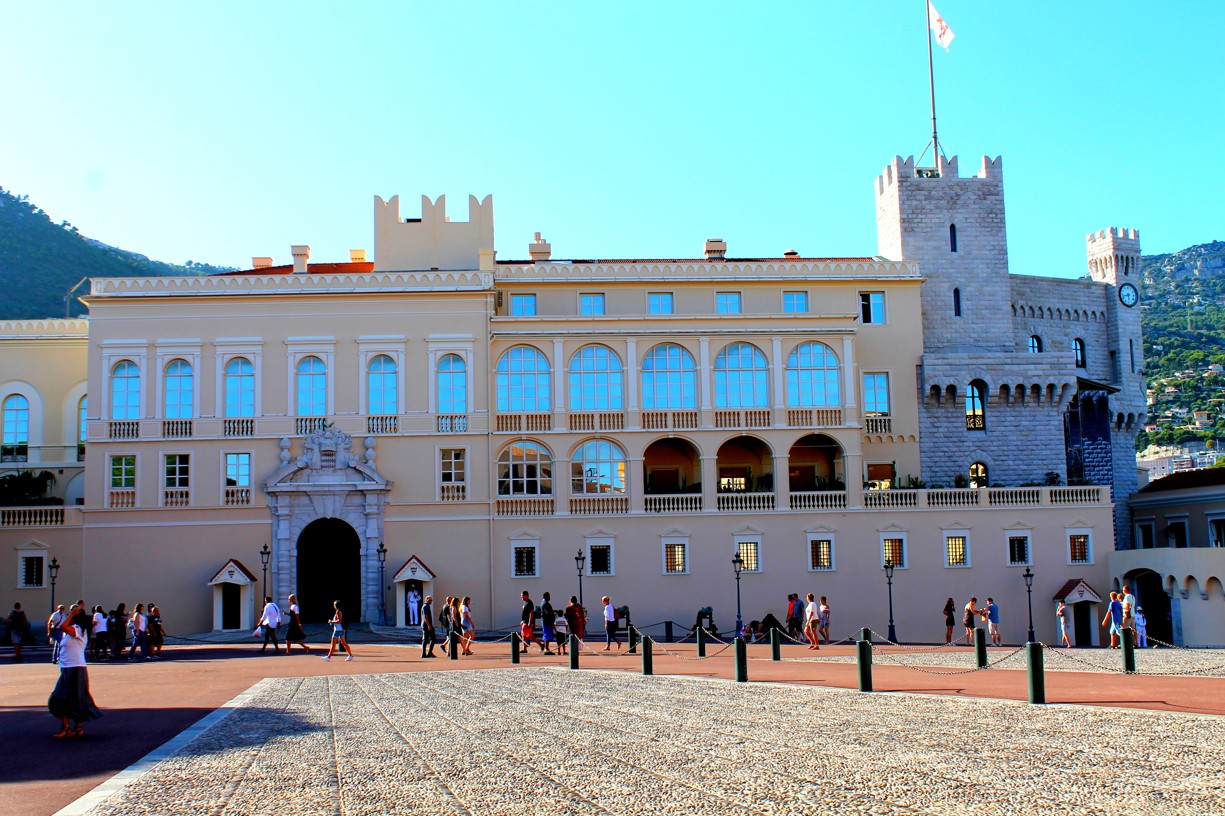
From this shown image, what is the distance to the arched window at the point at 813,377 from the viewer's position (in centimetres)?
5047

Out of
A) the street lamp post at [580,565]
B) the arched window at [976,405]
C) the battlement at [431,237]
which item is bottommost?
the street lamp post at [580,565]

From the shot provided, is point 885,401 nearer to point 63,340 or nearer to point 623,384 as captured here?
point 623,384

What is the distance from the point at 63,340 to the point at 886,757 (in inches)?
1995

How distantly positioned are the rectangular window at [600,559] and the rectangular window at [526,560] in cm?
215

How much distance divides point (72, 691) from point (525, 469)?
3291 cm

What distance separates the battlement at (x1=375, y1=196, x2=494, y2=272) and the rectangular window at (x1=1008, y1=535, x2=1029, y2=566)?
1003 inches

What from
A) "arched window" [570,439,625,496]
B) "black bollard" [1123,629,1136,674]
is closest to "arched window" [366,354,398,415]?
"arched window" [570,439,625,496]

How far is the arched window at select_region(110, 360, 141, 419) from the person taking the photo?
160 feet

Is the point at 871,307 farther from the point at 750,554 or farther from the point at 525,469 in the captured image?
the point at 525,469

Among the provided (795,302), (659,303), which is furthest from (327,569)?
(795,302)

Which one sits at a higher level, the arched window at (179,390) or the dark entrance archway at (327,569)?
the arched window at (179,390)

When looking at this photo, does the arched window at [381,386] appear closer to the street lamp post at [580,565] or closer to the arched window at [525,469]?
the arched window at [525,469]

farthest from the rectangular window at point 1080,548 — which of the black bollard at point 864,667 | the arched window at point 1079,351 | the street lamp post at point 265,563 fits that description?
the black bollard at point 864,667

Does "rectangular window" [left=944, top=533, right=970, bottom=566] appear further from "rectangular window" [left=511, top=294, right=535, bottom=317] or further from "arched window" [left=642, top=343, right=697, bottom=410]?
"rectangular window" [left=511, top=294, right=535, bottom=317]
